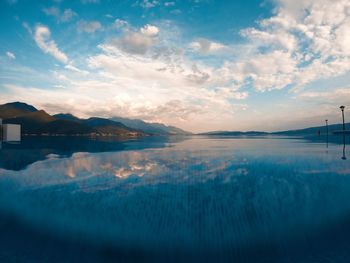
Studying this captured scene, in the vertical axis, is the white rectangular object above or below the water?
above

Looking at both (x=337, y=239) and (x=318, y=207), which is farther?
(x=318, y=207)

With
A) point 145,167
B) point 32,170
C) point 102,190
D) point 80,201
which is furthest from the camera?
point 145,167

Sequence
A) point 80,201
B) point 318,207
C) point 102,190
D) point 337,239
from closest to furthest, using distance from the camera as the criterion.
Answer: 1. point 337,239
2. point 318,207
3. point 80,201
4. point 102,190

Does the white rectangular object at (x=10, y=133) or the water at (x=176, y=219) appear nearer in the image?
the water at (x=176, y=219)

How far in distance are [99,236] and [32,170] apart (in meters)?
23.4

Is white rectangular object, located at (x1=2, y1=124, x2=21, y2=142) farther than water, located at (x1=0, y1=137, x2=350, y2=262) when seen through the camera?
Yes

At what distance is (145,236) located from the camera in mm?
12953

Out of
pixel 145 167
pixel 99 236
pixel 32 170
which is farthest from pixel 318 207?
pixel 32 170

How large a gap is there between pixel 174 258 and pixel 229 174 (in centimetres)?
1803

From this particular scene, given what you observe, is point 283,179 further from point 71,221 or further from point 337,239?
point 71,221

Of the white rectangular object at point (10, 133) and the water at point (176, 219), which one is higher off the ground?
the white rectangular object at point (10, 133)

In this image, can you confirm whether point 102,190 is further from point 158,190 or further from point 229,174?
point 229,174

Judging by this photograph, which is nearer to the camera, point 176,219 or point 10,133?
point 176,219

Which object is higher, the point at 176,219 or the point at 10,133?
the point at 10,133
